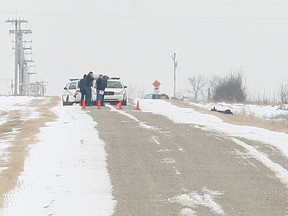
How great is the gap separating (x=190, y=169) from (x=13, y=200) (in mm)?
3845

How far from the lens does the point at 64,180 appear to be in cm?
1200

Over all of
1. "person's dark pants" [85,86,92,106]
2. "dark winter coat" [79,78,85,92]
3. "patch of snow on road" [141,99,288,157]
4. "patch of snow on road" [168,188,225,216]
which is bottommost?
"patch of snow on road" [168,188,225,216]

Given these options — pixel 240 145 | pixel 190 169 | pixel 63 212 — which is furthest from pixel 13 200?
pixel 240 145

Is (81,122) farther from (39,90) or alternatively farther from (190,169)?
(39,90)

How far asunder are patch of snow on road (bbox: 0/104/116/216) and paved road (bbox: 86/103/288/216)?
25 centimetres

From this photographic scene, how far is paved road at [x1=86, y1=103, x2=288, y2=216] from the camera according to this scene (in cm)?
1035

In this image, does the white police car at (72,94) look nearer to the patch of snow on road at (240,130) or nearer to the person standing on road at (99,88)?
the person standing on road at (99,88)

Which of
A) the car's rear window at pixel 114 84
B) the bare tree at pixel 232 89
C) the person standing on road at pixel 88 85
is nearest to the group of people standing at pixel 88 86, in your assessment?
the person standing on road at pixel 88 85

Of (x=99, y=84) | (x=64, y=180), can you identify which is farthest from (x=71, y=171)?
(x=99, y=84)

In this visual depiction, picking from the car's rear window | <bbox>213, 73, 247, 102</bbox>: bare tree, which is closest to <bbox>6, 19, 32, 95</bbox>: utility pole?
<bbox>213, 73, 247, 102</bbox>: bare tree

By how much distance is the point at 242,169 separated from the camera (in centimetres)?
1338

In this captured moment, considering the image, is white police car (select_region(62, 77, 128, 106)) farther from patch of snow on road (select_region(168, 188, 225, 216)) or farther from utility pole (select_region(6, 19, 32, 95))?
utility pole (select_region(6, 19, 32, 95))

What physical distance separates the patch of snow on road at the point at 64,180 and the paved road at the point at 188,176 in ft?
0.83

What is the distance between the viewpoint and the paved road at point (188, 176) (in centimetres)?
1035
